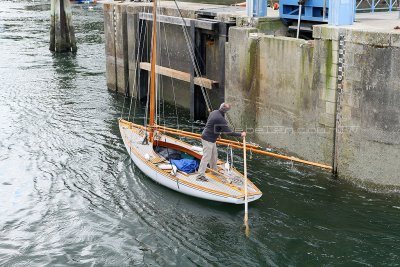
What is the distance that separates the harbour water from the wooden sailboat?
50cm

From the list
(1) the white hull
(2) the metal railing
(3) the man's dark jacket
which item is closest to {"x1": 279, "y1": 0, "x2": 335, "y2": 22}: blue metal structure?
(2) the metal railing

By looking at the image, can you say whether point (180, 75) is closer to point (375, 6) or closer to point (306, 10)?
point (306, 10)

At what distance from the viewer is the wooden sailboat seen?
62.6ft

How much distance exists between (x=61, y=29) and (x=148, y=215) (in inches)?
1205

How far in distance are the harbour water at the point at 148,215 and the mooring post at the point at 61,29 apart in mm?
18745

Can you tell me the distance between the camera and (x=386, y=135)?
19.2m

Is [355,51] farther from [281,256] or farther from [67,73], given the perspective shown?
[67,73]

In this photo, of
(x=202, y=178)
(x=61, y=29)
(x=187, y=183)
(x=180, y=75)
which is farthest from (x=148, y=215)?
(x=61, y=29)

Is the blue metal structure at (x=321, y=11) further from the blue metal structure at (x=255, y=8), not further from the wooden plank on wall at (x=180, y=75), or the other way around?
the wooden plank on wall at (x=180, y=75)

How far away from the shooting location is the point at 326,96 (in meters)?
20.9

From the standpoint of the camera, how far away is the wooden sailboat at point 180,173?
62.6 feet

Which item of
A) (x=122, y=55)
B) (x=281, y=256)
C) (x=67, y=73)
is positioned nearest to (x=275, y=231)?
(x=281, y=256)

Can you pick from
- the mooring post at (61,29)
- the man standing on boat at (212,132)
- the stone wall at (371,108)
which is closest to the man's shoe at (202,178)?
the man standing on boat at (212,132)

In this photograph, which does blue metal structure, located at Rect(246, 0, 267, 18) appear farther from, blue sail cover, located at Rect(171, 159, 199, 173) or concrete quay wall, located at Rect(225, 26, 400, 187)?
blue sail cover, located at Rect(171, 159, 199, 173)
